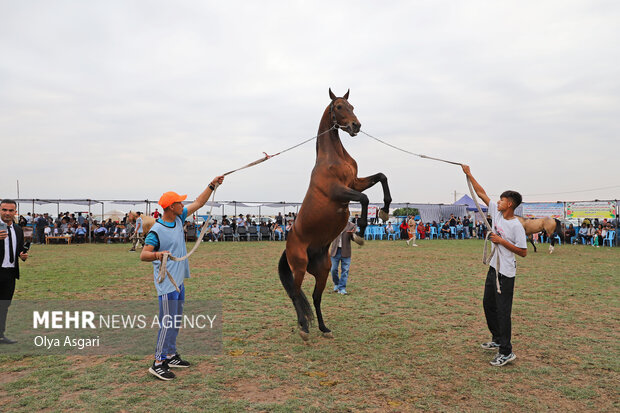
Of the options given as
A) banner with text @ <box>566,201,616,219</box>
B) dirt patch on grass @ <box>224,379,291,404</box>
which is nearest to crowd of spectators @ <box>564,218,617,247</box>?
banner with text @ <box>566,201,616,219</box>

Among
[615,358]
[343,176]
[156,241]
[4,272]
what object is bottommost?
[615,358]

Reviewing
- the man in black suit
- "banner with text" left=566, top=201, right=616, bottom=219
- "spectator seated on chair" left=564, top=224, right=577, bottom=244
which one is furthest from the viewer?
"spectator seated on chair" left=564, top=224, right=577, bottom=244

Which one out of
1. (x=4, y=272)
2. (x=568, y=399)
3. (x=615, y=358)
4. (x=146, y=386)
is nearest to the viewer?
(x=568, y=399)

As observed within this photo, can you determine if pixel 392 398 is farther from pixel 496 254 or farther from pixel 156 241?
pixel 156 241

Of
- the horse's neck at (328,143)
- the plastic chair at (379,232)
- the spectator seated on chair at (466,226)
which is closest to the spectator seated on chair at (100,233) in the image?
the plastic chair at (379,232)

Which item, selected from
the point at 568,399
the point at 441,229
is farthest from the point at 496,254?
the point at 441,229

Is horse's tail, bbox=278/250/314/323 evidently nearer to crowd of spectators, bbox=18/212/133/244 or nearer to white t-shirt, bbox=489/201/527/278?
white t-shirt, bbox=489/201/527/278

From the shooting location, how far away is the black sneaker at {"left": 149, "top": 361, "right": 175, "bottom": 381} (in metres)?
4.32

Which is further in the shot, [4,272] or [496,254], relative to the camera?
[4,272]

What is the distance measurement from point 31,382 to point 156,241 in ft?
6.46

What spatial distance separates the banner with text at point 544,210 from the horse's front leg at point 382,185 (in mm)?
28110

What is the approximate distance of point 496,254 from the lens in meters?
5.00

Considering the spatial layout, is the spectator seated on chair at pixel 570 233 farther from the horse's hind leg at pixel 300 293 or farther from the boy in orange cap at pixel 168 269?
the boy in orange cap at pixel 168 269

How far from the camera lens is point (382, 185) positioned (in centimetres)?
564
